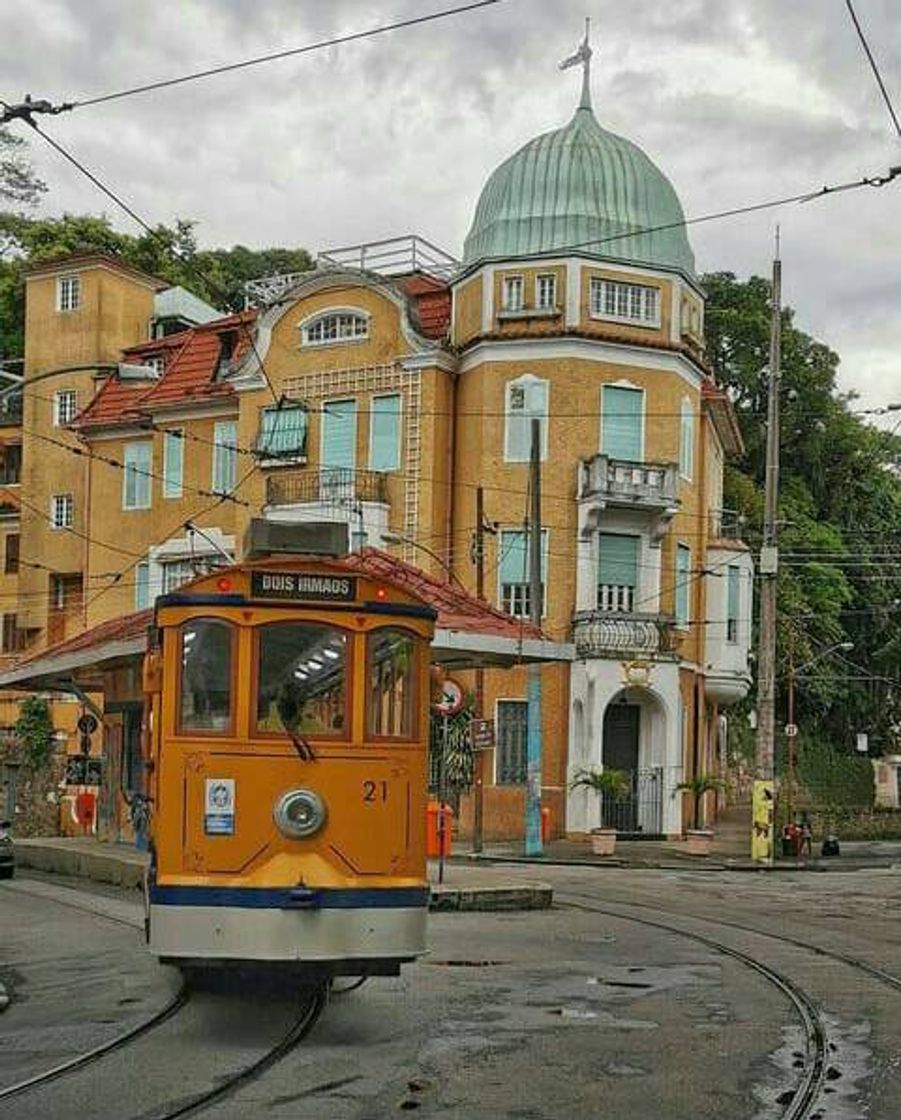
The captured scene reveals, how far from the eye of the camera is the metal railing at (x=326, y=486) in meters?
46.3

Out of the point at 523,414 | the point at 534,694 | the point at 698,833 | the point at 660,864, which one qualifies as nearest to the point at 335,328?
the point at 523,414

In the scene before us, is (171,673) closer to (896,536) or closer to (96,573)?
(96,573)

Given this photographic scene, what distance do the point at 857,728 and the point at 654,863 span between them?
91.7 ft

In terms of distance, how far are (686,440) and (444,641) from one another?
2386 cm

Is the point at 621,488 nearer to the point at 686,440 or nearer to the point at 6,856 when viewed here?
the point at 686,440

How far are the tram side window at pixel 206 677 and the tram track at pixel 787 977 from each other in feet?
14.9

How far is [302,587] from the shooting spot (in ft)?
42.4

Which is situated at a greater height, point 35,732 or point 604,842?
point 35,732

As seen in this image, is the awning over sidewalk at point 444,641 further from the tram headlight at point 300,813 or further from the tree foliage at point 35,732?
the tree foliage at point 35,732

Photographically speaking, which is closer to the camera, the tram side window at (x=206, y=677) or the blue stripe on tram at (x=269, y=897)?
the blue stripe on tram at (x=269, y=897)

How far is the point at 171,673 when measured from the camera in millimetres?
12953

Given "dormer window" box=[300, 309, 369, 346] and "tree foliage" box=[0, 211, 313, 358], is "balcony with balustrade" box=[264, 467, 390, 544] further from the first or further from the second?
"tree foliage" box=[0, 211, 313, 358]

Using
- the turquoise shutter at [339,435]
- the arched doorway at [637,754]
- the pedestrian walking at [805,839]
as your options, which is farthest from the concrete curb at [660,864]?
the turquoise shutter at [339,435]

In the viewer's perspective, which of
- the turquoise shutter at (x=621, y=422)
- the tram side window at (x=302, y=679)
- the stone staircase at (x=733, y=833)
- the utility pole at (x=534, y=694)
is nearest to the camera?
the tram side window at (x=302, y=679)
